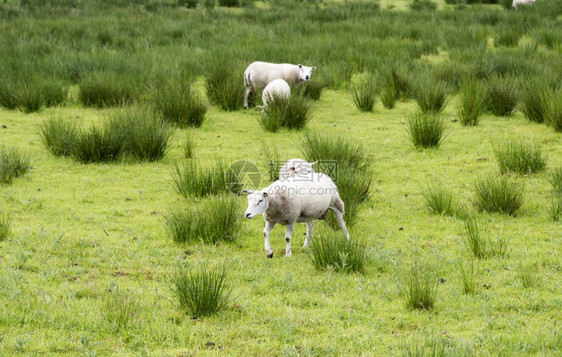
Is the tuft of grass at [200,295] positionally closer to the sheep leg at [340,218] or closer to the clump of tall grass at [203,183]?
the sheep leg at [340,218]

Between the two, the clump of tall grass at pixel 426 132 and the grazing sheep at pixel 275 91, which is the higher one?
the grazing sheep at pixel 275 91

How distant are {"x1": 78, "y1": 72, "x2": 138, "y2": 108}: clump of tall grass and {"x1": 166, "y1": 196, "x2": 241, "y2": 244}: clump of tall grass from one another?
6.06 meters

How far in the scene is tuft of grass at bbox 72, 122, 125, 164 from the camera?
8.96m

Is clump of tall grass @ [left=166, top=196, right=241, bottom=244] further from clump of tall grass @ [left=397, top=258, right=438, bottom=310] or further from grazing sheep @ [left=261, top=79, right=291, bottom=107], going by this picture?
grazing sheep @ [left=261, top=79, right=291, bottom=107]

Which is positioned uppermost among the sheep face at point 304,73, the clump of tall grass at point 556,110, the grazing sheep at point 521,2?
the grazing sheep at point 521,2

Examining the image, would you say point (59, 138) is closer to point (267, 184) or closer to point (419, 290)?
point (267, 184)

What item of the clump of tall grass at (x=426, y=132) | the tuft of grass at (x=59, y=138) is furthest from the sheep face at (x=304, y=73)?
the tuft of grass at (x=59, y=138)

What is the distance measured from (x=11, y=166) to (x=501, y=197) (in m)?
5.67

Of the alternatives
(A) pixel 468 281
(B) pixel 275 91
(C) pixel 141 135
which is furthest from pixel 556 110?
(C) pixel 141 135

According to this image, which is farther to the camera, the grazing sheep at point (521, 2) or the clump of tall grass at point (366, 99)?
the grazing sheep at point (521, 2)

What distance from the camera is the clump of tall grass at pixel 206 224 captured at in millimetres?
6219

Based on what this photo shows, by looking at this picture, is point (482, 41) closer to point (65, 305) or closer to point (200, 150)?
point (200, 150)

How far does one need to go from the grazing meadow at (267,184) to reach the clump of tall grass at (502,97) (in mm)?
27

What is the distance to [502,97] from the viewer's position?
37.3 ft
